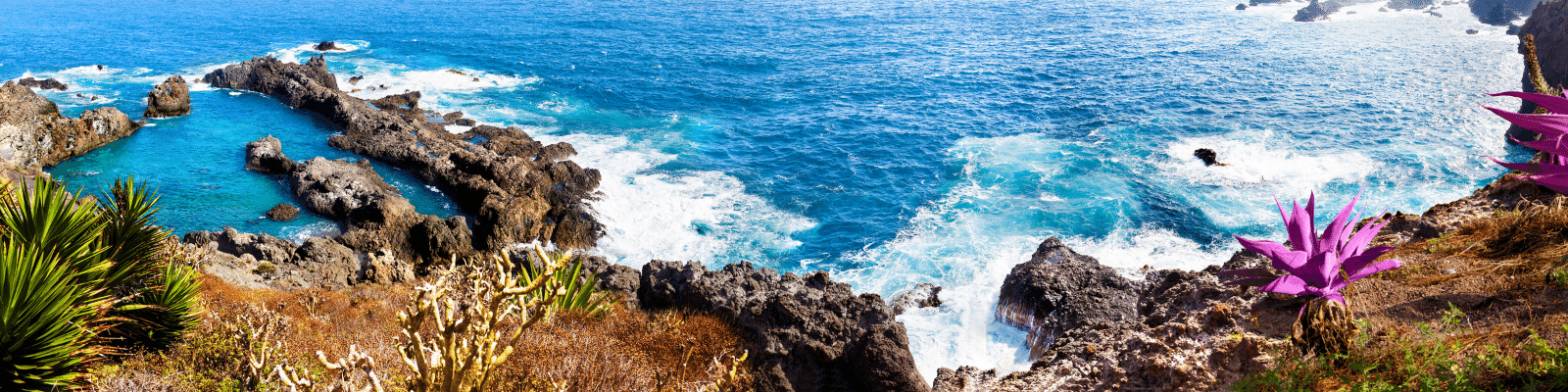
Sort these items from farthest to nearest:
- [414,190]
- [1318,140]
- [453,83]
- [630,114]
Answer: [453,83], [630,114], [1318,140], [414,190]

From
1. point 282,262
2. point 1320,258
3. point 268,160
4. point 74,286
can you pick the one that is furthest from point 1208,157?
point 268,160

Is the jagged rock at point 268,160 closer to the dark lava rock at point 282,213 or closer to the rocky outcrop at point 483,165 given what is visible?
the rocky outcrop at point 483,165

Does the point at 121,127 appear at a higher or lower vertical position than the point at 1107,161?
higher

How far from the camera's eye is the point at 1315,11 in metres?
61.9

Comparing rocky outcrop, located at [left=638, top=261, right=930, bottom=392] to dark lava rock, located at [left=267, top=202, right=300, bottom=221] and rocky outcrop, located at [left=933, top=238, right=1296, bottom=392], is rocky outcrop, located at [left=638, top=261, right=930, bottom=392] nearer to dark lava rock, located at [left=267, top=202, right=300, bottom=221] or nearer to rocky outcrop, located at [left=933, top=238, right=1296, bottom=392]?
rocky outcrop, located at [left=933, top=238, right=1296, bottom=392]

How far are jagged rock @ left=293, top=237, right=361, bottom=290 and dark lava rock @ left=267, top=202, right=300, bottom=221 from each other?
5.10m

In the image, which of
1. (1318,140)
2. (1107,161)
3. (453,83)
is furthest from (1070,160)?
(453,83)

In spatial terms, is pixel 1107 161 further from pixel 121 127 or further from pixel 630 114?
pixel 121 127

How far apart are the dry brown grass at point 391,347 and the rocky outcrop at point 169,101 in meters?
27.7

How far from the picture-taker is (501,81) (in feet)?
137

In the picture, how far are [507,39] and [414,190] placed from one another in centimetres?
3093

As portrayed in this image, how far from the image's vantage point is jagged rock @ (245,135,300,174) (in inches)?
1069

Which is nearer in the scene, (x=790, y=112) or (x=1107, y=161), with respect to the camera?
(x=1107, y=161)

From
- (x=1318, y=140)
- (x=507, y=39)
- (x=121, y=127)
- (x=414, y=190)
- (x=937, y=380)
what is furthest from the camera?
(x=507, y=39)
